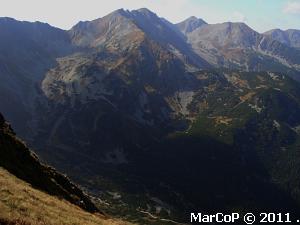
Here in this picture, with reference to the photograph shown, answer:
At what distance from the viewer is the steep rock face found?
213 feet

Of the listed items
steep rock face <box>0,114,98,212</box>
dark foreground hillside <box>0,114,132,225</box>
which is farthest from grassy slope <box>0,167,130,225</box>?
steep rock face <box>0,114,98,212</box>

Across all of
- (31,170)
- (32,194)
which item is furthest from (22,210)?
(31,170)

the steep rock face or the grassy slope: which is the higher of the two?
the steep rock face

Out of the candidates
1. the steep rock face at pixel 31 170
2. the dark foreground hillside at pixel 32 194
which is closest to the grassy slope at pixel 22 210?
the dark foreground hillside at pixel 32 194

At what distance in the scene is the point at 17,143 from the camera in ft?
251

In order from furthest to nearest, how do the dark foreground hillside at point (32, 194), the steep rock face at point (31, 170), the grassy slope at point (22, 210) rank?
the steep rock face at point (31, 170) → the dark foreground hillside at point (32, 194) → the grassy slope at point (22, 210)

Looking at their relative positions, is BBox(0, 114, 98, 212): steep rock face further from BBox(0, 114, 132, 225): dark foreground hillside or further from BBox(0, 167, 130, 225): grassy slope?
BBox(0, 167, 130, 225): grassy slope

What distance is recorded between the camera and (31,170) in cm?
6988

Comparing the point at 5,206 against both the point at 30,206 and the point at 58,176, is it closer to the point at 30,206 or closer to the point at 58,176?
the point at 30,206

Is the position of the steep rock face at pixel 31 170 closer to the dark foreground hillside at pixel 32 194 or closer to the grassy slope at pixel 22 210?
the dark foreground hillside at pixel 32 194

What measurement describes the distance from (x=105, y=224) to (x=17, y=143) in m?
29.2

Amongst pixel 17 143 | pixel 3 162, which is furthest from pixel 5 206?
pixel 17 143

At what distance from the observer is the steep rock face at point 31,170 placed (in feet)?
213

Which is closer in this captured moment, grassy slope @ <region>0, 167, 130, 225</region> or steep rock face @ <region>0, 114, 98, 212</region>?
grassy slope @ <region>0, 167, 130, 225</region>
